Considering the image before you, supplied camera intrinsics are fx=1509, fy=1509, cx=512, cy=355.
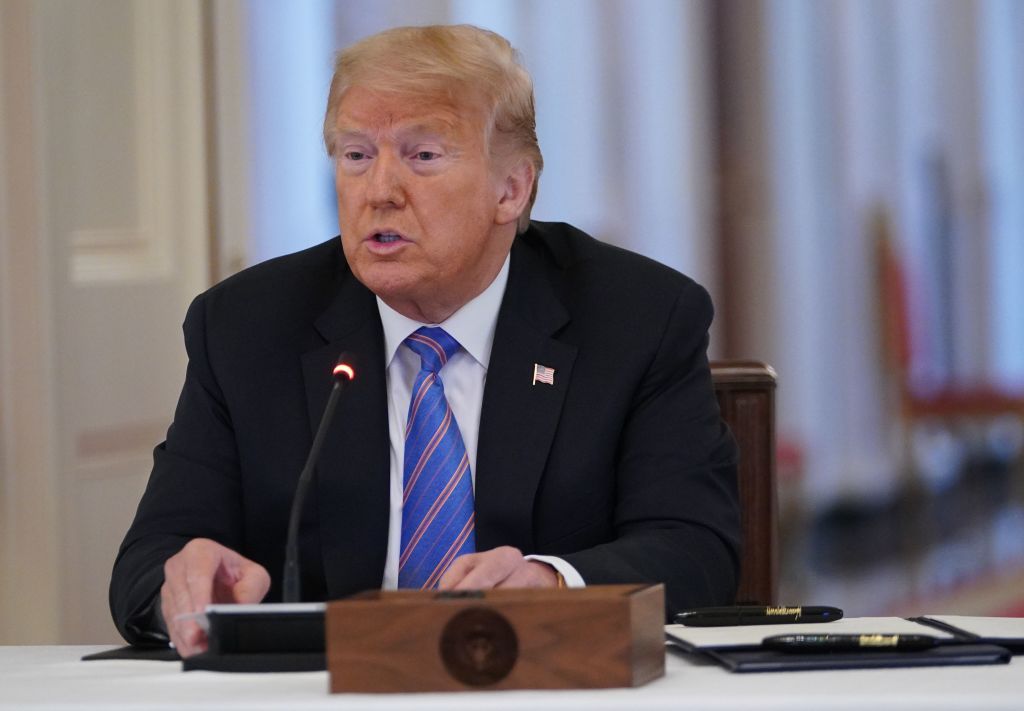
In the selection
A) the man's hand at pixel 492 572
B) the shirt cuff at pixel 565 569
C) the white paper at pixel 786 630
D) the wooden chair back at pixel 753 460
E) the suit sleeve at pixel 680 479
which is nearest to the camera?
the white paper at pixel 786 630

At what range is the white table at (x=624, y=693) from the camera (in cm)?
119

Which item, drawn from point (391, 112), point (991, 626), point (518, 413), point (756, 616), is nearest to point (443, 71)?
point (391, 112)

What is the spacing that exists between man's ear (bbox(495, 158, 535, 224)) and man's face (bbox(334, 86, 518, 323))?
8 cm

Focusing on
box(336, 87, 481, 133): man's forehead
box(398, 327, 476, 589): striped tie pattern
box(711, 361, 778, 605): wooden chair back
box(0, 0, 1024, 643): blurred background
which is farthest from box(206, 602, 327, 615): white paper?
box(0, 0, 1024, 643): blurred background

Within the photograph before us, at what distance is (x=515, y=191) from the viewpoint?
2.29m

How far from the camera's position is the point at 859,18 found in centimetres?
450

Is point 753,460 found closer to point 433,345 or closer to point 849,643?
point 433,345

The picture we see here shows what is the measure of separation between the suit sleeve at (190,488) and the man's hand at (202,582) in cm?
21

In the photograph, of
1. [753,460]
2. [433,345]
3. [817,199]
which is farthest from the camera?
[817,199]

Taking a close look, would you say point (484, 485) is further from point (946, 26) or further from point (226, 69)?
point (946, 26)

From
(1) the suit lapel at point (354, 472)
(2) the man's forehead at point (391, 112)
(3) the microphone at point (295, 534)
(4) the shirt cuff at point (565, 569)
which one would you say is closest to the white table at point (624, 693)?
(3) the microphone at point (295, 534)

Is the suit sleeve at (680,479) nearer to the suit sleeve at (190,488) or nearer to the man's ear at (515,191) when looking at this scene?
the man's ear at (515,191)

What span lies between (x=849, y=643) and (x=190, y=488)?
1.06 metres

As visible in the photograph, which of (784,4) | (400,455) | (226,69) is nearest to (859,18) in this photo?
(784,4)
